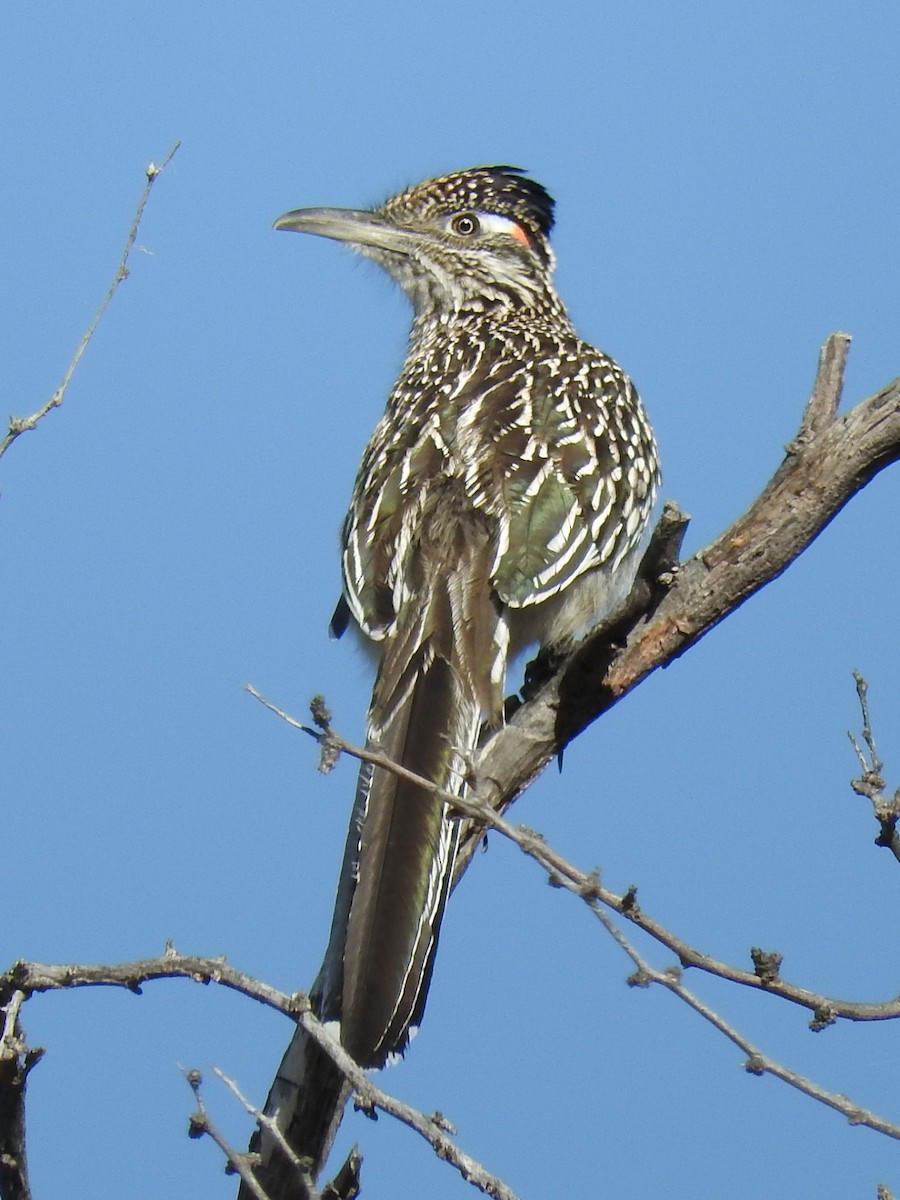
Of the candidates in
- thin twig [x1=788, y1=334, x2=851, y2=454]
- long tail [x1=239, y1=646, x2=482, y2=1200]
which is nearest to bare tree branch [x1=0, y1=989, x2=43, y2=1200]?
long tail [x1=239, y1=646, x2=482, y2=1200]

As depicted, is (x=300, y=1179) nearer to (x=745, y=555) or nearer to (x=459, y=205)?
(x=745, y=555)

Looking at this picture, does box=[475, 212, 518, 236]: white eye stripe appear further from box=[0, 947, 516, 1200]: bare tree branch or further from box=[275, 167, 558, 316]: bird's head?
box=[0, 947, 516, 1200]: bare tree branch

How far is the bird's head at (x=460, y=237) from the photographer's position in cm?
588

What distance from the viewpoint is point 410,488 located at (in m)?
4.37

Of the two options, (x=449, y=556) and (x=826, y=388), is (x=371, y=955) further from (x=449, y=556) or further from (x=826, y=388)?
(x=826, y=388)

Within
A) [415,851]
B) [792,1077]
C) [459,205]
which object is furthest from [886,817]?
[459,205]

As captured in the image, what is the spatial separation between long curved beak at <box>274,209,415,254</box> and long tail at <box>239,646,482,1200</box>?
9.43 ft

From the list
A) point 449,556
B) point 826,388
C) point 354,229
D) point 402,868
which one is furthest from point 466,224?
point 402,868

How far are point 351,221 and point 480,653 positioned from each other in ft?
8.45

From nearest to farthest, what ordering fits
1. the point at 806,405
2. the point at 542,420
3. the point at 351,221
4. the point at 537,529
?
the point at 806,405
the point at 537,529
the point at 542,420
the point at 351,221

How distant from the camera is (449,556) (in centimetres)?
413

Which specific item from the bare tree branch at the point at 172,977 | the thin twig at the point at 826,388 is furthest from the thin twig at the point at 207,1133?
the thin twig at the point at 826,388

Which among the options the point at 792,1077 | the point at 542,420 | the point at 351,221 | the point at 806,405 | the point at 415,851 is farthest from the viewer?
the point at 351,221

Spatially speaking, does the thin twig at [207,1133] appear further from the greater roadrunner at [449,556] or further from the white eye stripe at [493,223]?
the white eye stripe at [493,223]
